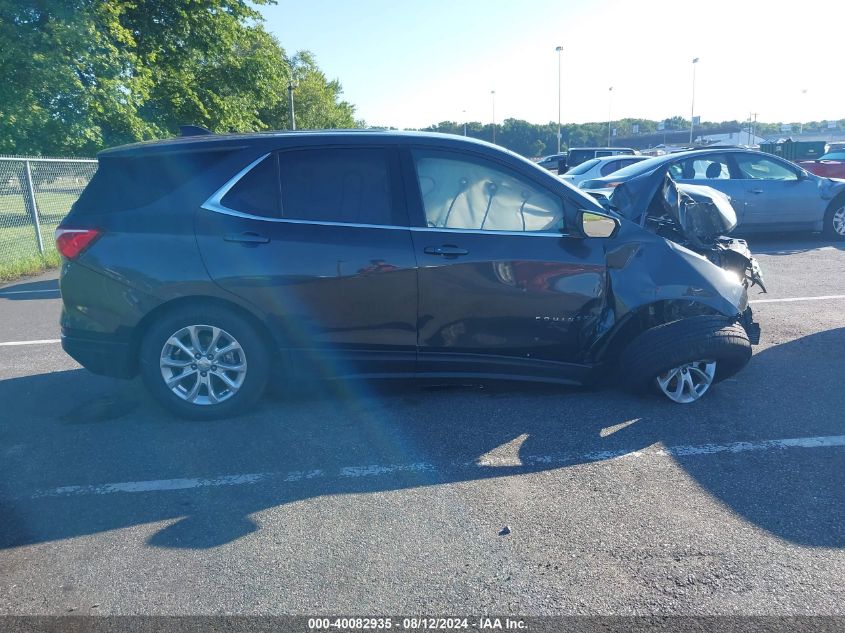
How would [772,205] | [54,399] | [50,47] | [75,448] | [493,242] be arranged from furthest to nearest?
[50,47] < [772,205] < [54,399] < [493,242] < [75,448]

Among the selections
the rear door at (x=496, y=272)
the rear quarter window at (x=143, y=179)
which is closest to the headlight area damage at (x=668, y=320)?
the rear door at (x=496, y=272)

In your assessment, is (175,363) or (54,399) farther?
(54,399)

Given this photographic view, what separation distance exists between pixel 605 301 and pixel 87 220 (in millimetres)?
3466

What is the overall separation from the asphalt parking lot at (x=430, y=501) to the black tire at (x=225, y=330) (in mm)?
108

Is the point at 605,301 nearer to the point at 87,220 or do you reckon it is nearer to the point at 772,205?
the point at 87,220

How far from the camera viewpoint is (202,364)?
4.62 metres

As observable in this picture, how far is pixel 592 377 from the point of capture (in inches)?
193

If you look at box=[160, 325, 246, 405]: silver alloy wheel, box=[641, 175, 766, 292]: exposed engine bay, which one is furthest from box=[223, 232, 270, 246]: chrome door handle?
box=[641, 175, 766, 292]: exposed engine bay

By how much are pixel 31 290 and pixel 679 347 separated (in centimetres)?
917

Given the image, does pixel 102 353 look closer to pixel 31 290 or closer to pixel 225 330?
pixel 225 330

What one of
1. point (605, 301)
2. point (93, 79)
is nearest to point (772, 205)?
point (605, 301)

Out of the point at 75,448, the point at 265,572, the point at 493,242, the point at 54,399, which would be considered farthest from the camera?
the point at 54,399

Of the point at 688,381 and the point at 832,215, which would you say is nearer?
the point at 688,381

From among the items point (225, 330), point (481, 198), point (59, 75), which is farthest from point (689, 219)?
point (59, 75)
